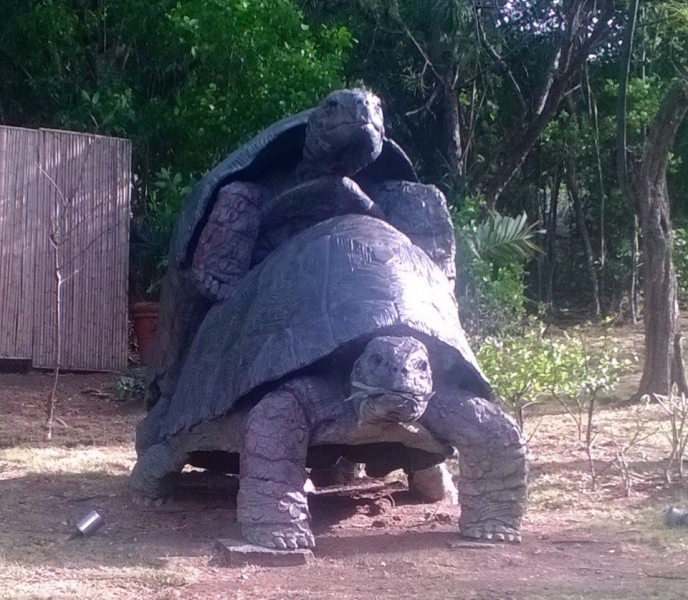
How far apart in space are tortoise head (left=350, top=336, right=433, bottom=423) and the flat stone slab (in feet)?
1.81

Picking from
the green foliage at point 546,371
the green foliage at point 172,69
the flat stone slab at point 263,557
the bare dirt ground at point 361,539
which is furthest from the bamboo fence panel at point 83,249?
the flat stone slab at point 263,557

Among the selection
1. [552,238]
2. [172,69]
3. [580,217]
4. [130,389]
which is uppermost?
[172,69]

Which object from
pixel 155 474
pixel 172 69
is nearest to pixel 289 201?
pixel 155 474

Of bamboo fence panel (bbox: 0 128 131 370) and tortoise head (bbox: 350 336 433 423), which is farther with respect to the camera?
bamboo fence panel (bbox: 0 128 131 370)

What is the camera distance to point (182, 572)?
3.49 m

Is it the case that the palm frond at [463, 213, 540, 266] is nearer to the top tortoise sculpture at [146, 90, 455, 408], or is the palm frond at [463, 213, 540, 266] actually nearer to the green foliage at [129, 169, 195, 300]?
the green foliage at [129, 169, 195, 300]

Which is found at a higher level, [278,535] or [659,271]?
[659,271]

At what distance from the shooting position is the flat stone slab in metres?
3.62

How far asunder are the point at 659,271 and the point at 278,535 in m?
4.48

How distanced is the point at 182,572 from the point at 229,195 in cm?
176

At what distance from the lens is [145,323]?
9.75 meters

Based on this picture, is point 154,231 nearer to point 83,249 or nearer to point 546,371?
point 83,249

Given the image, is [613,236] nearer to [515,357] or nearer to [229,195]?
[515,357]

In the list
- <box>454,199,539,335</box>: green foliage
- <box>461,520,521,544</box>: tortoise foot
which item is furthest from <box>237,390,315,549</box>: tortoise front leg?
<box>454,199,539,335</box>: green foliage
